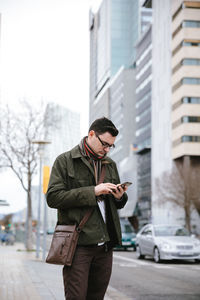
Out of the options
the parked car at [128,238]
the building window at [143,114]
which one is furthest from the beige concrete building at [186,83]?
the parked car at [128,238]

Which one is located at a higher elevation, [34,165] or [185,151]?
[185,151]

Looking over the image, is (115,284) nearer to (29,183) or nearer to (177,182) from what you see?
(29,183)

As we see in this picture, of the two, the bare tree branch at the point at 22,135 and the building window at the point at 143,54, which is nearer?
the bare tree branch at the point at 22,135

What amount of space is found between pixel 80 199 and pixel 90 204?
7 cm

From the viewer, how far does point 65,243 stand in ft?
12.2

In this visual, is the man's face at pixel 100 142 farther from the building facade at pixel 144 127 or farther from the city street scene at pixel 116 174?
the building facade at pixel 144 127

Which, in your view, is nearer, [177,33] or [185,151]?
[185,151]

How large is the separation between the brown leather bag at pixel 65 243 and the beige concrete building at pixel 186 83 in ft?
221

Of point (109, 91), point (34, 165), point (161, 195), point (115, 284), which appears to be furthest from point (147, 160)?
point (115, 284)

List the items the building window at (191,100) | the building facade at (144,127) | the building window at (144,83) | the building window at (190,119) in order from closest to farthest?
the building window at (190,119) → the building window at (191,100) → the building facade at (144,127) → the building window at (144,83)

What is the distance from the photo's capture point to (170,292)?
10.5 metres

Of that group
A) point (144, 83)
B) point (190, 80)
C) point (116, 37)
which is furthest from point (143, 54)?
point (116, 37)

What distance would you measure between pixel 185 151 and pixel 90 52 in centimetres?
12457

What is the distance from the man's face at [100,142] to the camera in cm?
386
